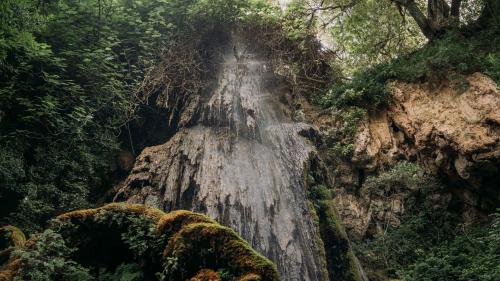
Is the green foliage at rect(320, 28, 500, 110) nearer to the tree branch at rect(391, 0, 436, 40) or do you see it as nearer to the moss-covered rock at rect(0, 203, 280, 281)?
the tree branch at rect(391, 0, 436, 40)

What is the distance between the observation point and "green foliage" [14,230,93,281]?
548cm

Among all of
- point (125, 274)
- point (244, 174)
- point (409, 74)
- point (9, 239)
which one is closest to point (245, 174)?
point (244, 174)

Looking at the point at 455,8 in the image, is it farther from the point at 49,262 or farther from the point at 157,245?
the point at 49,262

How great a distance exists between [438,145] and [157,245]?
7.03m

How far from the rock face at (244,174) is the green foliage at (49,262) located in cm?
293

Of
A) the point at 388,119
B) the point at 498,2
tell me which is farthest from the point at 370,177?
the point at 498,2

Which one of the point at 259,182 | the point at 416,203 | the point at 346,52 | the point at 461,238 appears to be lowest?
the point at 461,238

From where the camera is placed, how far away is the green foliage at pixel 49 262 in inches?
Answer: 216

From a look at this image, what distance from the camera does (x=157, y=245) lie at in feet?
19.9

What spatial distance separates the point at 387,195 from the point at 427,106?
261 cm

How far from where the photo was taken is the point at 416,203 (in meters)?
10.4

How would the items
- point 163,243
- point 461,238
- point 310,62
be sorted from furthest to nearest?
point 310,62
point 461,238
point 163,243

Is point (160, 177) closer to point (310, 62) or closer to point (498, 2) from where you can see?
point (310, 62)

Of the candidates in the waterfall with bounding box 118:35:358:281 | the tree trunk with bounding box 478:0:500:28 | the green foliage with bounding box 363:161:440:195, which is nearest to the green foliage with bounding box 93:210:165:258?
the waterfall with bounding box 118:35:358:281
